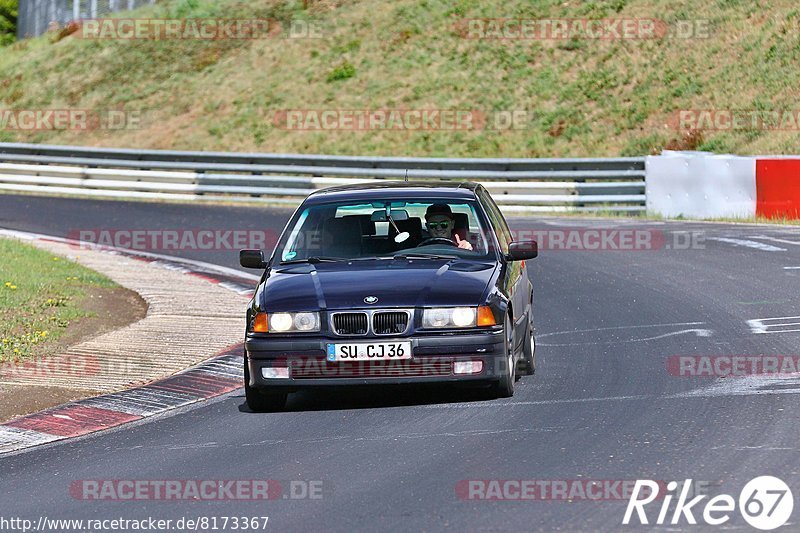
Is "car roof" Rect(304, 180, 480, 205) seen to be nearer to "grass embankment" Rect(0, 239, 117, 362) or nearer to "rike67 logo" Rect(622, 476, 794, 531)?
"grass embankment" Rect(0, 239, 117, 362)

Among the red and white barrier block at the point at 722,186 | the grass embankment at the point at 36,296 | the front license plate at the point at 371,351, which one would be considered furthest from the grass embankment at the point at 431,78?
the front license plate at the point at 371,351

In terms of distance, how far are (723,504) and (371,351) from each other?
10.6 ft

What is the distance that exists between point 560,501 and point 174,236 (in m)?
17.1

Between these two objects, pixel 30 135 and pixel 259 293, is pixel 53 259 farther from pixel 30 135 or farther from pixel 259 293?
pixel 30 135

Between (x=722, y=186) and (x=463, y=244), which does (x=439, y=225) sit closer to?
(x=463, y=244)

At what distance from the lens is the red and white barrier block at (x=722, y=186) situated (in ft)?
77.2

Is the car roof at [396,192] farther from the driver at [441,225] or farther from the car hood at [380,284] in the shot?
the car hood at [380,284]

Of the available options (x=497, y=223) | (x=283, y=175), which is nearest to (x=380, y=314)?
(x=497, y=223)

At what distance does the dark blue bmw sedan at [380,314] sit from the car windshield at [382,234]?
0.4 inches

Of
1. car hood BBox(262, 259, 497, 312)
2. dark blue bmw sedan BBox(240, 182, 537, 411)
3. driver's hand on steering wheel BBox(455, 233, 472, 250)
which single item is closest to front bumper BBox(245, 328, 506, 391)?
dark blue bmw sedan BBox(240, 182, 537, 411)

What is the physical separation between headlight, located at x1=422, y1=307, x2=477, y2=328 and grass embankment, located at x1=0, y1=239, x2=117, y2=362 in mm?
4458

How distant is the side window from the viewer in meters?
10.9

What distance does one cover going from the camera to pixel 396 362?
930 centimetres

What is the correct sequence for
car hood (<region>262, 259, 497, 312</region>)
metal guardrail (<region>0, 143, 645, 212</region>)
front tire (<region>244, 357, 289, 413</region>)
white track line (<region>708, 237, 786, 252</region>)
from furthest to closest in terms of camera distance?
metal guardrail (<region>0, 143, 645, 212</region>), white track line (<region>708, 237, 786, 252</region>), front tire (<region>244, 357, 289, 413</region>), car hood (<region>262, 259, 497, 312</region>)
